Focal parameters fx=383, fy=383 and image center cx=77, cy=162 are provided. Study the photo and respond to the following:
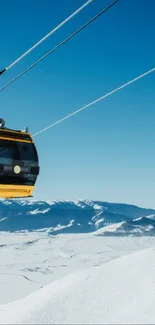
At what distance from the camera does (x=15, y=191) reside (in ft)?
41.3

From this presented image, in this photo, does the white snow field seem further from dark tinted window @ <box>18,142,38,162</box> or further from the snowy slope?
dark tinted window @ <box>18,142,38,162</box>

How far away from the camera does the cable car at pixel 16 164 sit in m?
12.3

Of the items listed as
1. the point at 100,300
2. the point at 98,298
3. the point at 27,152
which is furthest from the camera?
the point at 98,298

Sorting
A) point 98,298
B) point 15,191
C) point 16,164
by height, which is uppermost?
point 16,164

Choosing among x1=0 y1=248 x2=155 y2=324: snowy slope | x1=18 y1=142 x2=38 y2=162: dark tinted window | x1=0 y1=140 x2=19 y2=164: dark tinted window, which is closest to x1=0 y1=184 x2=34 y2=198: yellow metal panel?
x1=0 y1=140 x2=19 y2=164: dark tinted window

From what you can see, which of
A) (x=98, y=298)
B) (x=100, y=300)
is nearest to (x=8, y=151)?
(x=100, y=300)

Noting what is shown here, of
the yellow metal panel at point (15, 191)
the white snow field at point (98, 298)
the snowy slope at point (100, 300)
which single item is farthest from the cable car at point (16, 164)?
the snowy slope at point (100, 300)

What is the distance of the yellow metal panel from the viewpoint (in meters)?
12.3

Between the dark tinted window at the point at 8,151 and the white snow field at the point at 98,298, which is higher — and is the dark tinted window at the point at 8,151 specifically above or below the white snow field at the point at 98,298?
above

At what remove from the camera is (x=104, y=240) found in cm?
17762

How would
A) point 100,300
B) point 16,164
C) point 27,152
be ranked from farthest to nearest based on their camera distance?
point 100,300, point 27,152, point 16,164

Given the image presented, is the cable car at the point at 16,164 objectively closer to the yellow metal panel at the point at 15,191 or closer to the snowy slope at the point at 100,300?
the yellow metal panel at the point at 15,191

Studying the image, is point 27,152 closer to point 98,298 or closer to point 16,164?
point 16,164

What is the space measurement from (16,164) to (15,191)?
0.89 m
